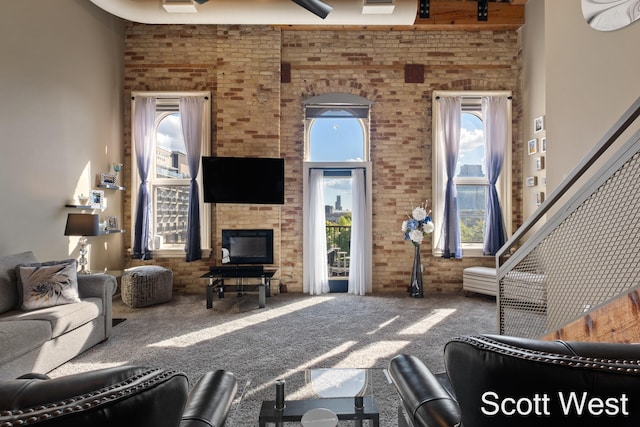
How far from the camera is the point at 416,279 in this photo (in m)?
5.24

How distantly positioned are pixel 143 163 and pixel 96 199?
101 centimetres

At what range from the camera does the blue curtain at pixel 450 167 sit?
17.7 feet

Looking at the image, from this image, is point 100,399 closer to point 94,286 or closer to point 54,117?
point 94,286

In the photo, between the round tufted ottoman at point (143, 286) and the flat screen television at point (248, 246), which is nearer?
the round tufted ottoman at point (143, 286)

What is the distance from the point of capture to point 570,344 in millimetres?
897

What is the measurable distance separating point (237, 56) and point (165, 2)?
123 centimetres

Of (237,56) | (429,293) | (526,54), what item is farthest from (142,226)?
(526,54)

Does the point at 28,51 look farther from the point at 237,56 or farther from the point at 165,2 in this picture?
the point at 237,56

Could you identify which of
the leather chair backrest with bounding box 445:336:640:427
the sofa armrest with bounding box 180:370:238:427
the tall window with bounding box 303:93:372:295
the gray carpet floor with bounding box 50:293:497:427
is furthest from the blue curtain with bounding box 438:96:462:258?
the leather chair backrest with bounding box 445:336:640:427

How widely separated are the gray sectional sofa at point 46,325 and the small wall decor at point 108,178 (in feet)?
5.85

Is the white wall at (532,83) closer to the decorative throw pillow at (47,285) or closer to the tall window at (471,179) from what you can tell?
the tall window at (471,179)

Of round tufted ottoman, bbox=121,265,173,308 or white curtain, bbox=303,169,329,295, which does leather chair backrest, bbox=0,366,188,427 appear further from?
white curtain, bbox=303,169,329,295

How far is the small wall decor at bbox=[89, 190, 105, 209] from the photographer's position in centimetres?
464

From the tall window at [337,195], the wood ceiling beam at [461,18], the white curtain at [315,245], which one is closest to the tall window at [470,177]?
the wood ceiling beam at [461,18]
